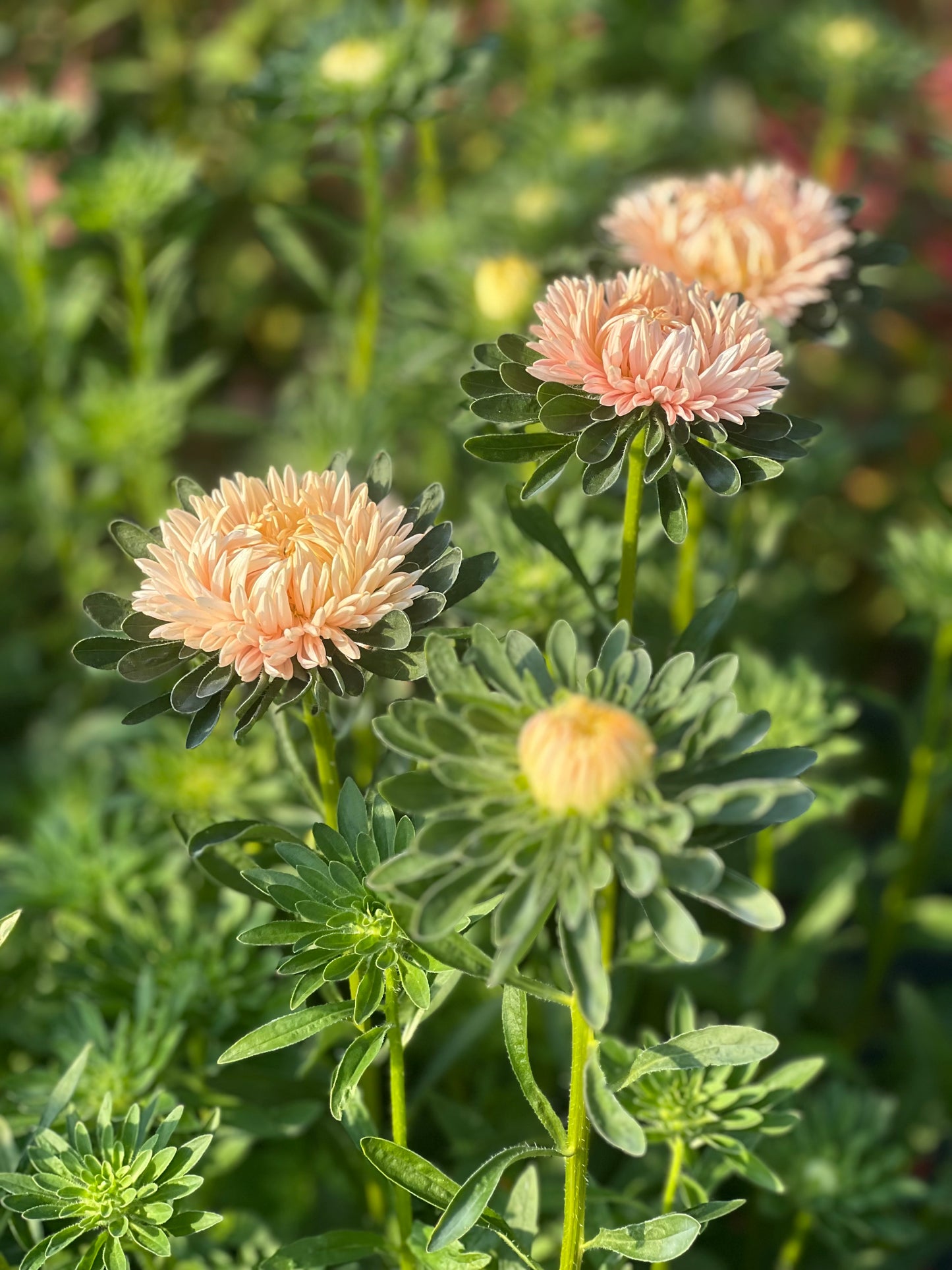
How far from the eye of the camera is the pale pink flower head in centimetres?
97

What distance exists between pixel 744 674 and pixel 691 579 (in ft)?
0.70

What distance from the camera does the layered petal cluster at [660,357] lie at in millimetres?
723

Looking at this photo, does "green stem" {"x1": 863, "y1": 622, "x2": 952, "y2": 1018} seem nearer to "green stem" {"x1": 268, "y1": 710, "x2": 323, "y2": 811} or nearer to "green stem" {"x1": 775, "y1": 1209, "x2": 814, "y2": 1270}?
"green stem" {"x1": 775, "y1": 1209, "x2": 814, "y2": 1270}

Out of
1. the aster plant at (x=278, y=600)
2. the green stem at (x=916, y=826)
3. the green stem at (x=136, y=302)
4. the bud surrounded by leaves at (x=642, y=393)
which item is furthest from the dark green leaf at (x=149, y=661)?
the green stem at (x=136, y=302)

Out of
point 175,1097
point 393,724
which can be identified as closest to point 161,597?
point 393,724

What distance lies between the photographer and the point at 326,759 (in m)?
0.80

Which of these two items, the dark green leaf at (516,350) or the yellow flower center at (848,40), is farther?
the yellow flower center at (848,40)

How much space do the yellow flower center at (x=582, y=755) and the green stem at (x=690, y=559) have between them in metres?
0.42

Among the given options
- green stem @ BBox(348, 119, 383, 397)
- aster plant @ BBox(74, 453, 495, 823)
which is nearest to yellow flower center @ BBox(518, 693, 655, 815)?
aster plant @ BBox(74, 453, 495, 823)

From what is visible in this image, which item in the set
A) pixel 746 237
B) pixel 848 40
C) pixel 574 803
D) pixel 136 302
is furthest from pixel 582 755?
pixel 848 40

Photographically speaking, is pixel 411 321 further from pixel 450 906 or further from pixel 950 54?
pixel 950 54

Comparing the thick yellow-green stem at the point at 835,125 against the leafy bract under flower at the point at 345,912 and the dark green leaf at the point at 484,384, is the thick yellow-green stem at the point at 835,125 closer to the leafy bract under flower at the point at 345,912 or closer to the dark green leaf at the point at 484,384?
the dark green leaf at the point at 484,384

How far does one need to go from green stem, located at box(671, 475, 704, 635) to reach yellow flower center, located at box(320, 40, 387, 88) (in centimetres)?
65

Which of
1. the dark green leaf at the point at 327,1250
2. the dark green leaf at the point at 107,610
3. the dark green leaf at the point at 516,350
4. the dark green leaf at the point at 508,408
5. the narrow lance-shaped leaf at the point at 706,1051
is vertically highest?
the dark green leaf at the point at 516,350
